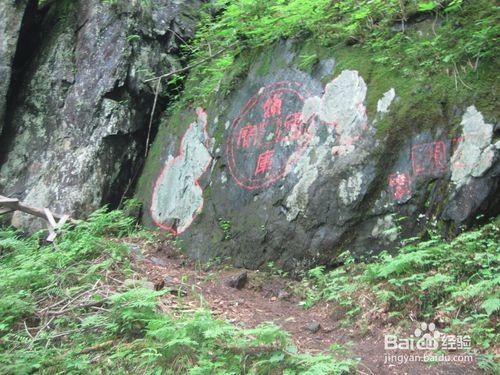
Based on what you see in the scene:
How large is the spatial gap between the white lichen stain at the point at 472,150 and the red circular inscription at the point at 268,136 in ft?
6.51

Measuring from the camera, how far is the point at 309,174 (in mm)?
6012

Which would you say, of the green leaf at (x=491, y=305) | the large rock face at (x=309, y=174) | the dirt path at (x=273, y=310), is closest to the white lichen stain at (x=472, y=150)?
the large rock face at (x=309, y=174)

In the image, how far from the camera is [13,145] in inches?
368

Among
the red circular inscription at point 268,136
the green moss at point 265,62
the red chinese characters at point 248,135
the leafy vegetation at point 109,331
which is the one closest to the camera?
the leafy vegetation at point 109,331

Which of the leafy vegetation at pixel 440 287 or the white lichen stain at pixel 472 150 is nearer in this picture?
the leafy vegetation at pixel 440 287

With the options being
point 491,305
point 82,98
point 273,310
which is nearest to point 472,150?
point 491,305

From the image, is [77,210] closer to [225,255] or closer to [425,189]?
[225,255]

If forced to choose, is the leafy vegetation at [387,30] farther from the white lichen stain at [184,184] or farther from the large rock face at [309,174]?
the white lichen stain at [184,184]

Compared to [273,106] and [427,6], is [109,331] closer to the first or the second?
[273,106]

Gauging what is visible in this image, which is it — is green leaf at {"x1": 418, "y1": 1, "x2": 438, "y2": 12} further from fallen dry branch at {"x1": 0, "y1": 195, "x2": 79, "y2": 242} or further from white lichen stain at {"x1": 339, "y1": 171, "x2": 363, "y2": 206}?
fallen dry branch at {"x1": 0, "y1": 195, "x2": 79, "y2": 242}

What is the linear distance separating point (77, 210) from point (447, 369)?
7021 mm
